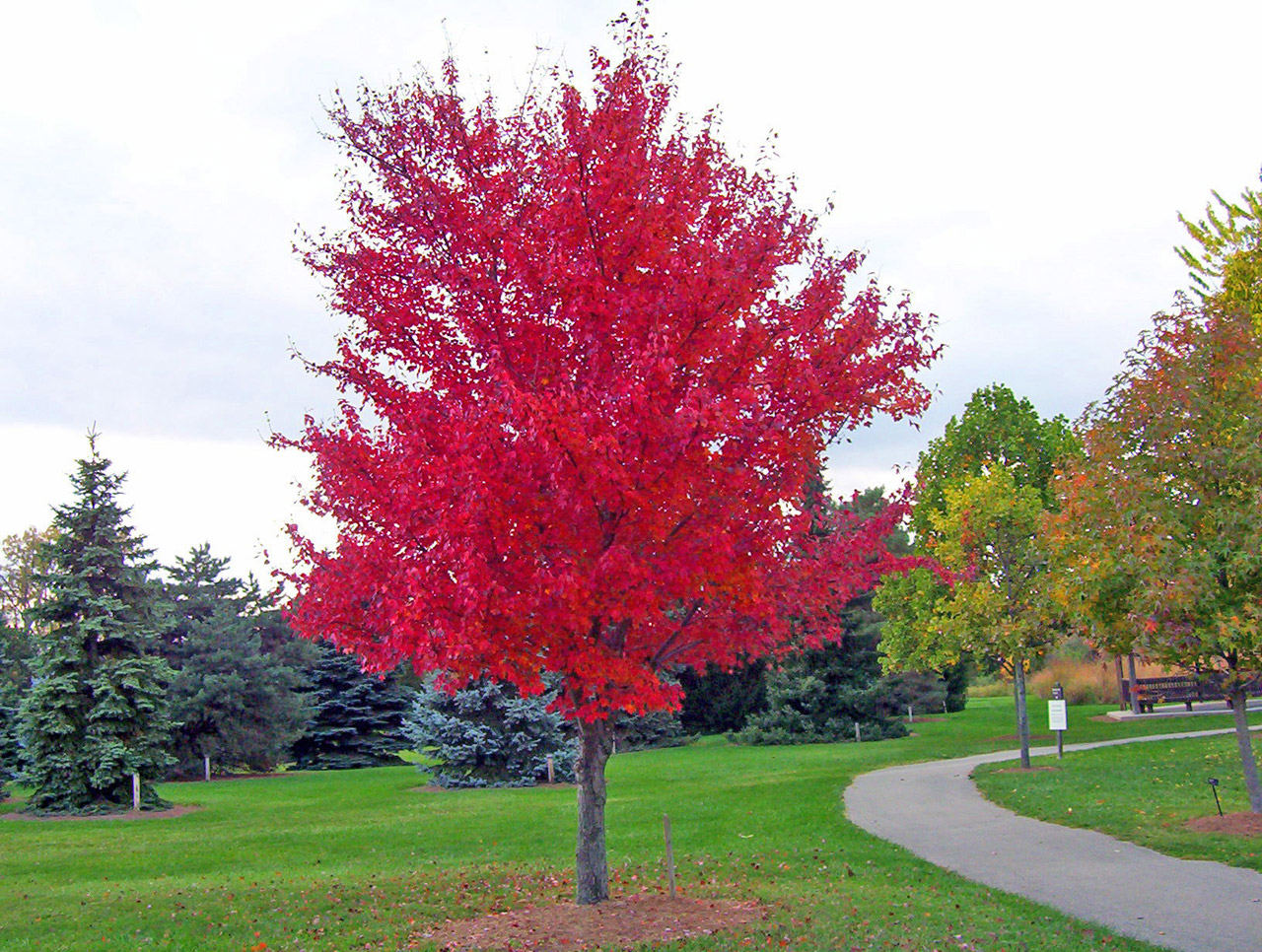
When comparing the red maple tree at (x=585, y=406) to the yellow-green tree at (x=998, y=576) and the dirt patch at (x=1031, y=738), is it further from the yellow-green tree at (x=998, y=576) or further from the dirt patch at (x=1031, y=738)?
the dirt patch at (x=1031, y=738)

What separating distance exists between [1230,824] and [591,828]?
856 centimetres

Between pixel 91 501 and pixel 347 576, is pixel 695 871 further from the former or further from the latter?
pixel 91 501

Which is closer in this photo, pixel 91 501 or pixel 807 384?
pixel 807 384

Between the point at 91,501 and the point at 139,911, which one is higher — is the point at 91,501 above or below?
above

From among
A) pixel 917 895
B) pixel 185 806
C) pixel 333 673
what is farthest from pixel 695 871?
pixel 333 673

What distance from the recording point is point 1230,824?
12.2 metres

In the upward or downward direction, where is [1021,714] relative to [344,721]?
upward

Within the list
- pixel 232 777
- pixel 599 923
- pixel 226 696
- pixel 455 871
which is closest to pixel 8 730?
pixel 226 696

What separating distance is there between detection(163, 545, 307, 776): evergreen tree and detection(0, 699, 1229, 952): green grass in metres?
10.3

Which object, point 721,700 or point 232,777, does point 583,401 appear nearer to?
point 232,777

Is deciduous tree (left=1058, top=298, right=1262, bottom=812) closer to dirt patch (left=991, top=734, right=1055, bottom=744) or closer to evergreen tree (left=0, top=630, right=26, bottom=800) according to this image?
dirt patch (left=991, top=734, right=1055, bottom=744)

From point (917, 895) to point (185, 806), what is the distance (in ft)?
62.5

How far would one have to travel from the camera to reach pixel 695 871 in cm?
1129

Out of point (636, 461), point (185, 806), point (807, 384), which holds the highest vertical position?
point (807, 384)
